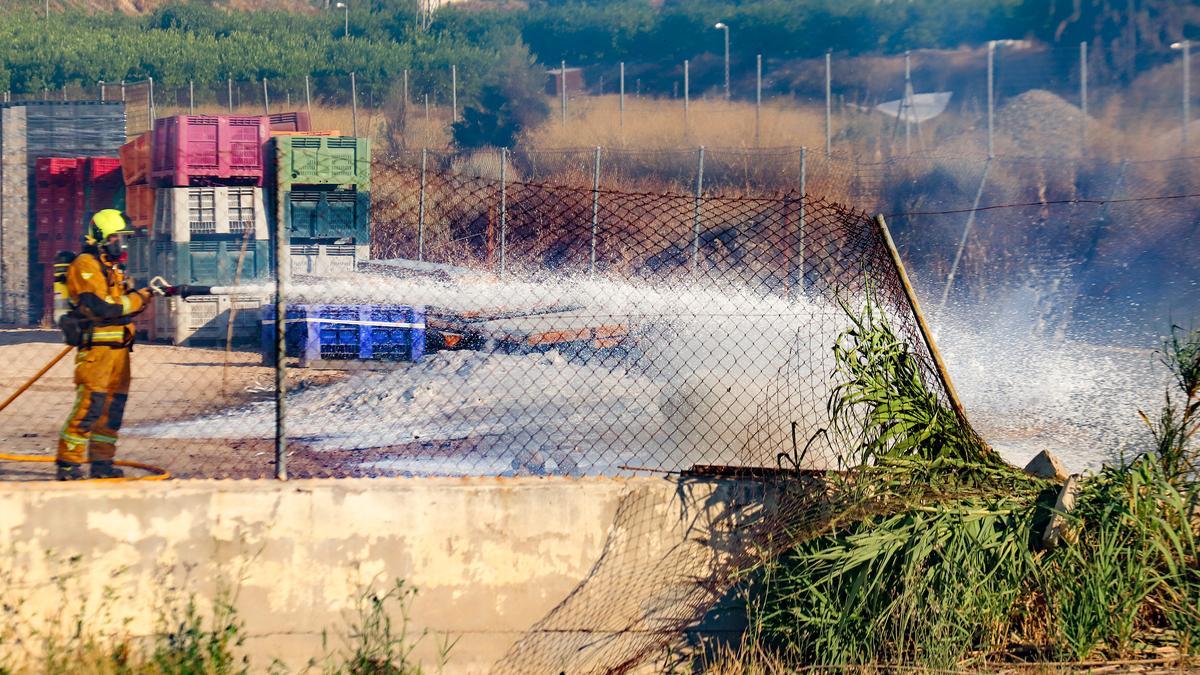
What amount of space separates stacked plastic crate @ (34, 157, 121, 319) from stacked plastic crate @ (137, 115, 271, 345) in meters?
2.74

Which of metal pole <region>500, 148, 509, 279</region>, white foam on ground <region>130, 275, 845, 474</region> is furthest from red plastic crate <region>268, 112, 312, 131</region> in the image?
metal pole <region>500, 148, 509, 279</region>

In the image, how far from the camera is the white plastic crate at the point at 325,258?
13.9m

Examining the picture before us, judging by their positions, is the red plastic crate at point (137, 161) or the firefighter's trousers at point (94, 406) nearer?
the firefighter's trousers at point (94, 406)

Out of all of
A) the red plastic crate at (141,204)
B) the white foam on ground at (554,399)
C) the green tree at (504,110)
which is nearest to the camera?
the white foam on ground at (554,399)

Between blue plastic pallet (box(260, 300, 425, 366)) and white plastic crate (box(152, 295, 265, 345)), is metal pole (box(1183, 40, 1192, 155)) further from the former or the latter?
white plastic crate (box(152, 295, 265, 345))

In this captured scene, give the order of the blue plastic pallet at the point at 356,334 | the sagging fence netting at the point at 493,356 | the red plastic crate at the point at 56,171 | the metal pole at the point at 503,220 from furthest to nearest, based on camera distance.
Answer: the red plastic crate at the point at 56,171 → the blue plastic pallet at the point at 356,334 → the sagging fence netting at the point at 493,356 → the metal pole at the point at 503,220

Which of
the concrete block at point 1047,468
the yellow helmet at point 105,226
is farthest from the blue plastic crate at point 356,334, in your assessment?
the concrete block at point 1047,468

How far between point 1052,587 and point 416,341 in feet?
32.0

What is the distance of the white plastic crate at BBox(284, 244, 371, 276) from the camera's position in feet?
45.7

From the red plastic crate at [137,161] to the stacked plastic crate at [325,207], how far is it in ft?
6.71

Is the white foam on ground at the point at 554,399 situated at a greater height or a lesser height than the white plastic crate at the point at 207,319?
lesser

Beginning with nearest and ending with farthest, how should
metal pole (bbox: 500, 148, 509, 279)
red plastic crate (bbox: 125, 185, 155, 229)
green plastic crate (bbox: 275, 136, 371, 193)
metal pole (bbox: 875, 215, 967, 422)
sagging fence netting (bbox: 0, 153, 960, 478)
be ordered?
metal pole (bbox: 875, 215, 967, 422), metal pole (bbox: 500, 148, 509, 279), sagging fence netting (bbox: 0, 153, 960, 478), green plastic crate (bbox: 275, 136, 371, 193), red plastic crate (bbox: 125, 185, 155, 229)

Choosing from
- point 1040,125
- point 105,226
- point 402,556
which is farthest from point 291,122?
point 1040,125

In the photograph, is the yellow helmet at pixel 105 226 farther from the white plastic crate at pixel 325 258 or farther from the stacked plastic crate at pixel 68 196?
the stacked plastic crate at pixel 68 196
